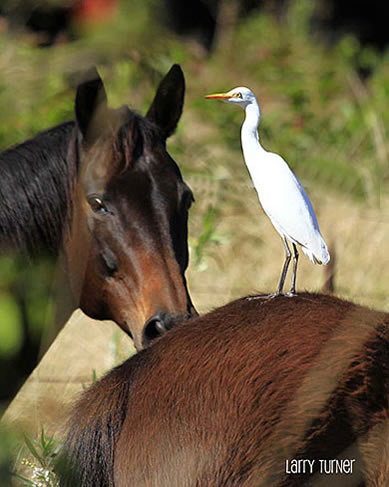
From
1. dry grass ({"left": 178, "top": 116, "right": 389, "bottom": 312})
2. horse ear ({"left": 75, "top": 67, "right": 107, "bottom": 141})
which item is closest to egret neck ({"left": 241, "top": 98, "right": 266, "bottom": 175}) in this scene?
horse ear ({"left": 75, "top": 67, "right": 107, "bottom": 141})

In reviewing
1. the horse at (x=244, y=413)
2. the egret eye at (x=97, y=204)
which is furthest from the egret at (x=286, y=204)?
the egret eye at (x=97, y=204)

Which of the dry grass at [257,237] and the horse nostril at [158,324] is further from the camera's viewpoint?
the dry grass at [257,237]

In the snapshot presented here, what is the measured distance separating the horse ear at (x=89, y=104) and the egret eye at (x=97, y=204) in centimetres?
19

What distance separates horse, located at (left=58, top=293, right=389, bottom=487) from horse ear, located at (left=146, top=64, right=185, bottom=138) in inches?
44.7

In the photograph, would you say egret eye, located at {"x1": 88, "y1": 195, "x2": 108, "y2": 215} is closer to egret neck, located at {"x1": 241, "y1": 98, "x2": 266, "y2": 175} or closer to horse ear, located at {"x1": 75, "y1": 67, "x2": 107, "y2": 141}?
horse ear, located at {"x1": 75, "y1": 67, "x2": 107, "y2": 141}

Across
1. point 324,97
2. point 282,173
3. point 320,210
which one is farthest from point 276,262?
point 282,173

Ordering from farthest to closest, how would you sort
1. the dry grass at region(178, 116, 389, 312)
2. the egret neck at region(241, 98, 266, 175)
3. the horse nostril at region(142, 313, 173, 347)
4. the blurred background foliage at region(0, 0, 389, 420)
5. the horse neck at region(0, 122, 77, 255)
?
1. the dry grass at region(178, 116, 389, 312)
2. the horse neck at region(0, 122, 77, 255)
3. the horse nostril at region(142, 313, 173, 347)
4. the egret neck at region(241, 98, 266, 175)
5. the blurred background foliage at region(0, 0, 389, 420)

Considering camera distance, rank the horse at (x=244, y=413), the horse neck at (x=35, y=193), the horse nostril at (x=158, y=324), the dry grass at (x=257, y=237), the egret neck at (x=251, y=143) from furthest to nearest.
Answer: the dry grass at (x=257, y=237), the horse neck at (x=35, y=193), the horse nostril at (x=158, y=324), the egret neck at (x=251, y=143), the horse at (x=244, y=413)

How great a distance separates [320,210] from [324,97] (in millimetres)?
1877

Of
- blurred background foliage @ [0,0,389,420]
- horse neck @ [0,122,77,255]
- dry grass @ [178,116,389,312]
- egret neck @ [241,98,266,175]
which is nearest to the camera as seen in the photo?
blurred background foliage @ [0,0,389,420]

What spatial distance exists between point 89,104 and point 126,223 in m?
0.37

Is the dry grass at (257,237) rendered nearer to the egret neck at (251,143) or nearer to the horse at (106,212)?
the horse at (106,212)

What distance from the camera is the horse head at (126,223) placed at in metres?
2.13

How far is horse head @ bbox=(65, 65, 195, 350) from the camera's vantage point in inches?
84.0
